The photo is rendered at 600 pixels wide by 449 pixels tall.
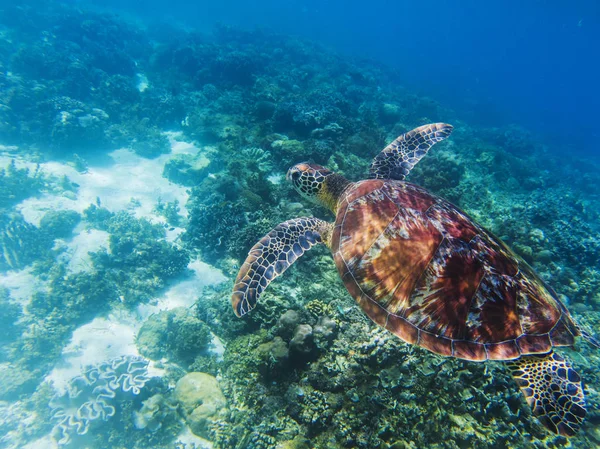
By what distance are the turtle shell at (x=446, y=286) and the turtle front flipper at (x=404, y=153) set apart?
196 centimetres

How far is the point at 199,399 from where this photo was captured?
160 inches

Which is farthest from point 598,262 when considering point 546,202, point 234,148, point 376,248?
point 234,148

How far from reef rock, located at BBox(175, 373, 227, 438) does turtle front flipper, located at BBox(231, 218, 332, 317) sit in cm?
208

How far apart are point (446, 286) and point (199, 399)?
4.06 metres

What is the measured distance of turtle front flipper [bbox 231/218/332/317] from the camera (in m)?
3.22

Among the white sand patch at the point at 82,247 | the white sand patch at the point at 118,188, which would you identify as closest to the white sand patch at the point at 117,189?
the white sand patch at the point at 118,188

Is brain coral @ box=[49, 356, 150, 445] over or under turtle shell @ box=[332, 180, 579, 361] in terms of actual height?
under

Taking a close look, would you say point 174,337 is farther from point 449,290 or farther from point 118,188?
point 118,188

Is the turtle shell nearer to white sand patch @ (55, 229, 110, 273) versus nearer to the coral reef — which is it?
the coral reef

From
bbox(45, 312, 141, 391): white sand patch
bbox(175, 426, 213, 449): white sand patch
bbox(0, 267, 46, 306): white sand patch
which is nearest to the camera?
bbox(175, 426, 213, 449): white sand patch

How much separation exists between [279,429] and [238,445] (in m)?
0.65

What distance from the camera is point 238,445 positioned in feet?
10.8

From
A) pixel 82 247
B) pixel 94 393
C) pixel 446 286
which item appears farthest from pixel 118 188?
pixel 446 286

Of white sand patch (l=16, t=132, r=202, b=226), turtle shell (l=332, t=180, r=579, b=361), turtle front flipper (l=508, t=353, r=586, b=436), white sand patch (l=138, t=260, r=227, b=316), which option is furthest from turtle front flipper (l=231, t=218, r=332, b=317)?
white sand patch (l=16, t=132, r=202, b=226)
